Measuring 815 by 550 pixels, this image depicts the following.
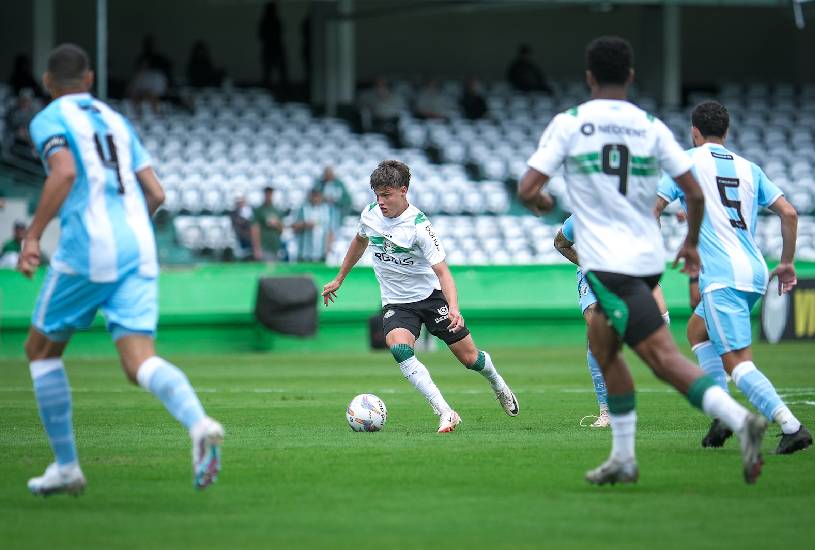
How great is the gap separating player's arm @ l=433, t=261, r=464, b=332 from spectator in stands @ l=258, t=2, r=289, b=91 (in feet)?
78.5

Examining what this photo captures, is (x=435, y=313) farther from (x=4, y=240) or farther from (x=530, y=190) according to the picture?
(x=4, y=240)

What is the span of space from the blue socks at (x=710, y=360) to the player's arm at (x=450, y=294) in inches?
68.1

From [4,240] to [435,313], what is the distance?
1526 cm

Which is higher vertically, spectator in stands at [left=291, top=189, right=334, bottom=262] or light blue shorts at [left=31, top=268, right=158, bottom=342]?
light blue shorts at [left=31, top=268, right=158, bottom=342]

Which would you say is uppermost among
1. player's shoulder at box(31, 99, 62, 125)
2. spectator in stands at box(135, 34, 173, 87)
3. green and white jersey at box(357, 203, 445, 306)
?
spectator in stands at box(135, 34, 173, 87)

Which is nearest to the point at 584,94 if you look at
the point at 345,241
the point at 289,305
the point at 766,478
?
the point at 345,241

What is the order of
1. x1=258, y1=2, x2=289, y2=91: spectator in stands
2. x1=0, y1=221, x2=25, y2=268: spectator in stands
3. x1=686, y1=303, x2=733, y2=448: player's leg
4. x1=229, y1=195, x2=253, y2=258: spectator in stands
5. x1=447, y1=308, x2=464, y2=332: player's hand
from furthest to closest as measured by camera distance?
x1=258, y1=2, x2=289, y2=91: spectator in stands → x1=229, y1=195, x2=253, y2=258: spectator in stands → x1=0, y1=221, x2=25, y2=268: spectator in stands → x1=447, y1=308, x2=464, y2=332: player's hand → x1=686, y1=303, x2=733, y2=448: player's leg

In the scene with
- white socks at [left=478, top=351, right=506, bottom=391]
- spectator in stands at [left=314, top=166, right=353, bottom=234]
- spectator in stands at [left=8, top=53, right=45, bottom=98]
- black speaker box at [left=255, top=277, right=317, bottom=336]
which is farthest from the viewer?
spectator in stands at [left=8, top=53, right=45, bottom=98]

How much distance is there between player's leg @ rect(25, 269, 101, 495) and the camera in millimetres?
7527

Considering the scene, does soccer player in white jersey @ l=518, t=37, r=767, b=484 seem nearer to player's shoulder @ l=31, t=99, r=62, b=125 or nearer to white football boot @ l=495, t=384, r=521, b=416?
player's shoulder @ l=31, t=99, r=62, b=125

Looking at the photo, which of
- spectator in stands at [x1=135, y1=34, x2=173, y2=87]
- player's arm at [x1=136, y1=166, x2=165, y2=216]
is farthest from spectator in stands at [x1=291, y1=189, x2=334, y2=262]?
player's arm at [x1=136, y1=166, x2=165, y2=216]

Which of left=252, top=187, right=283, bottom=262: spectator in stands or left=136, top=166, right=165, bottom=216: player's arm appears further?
left=252, top=187, right=283, bottom=262: spectator in stands

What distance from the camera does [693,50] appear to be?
42000 millimetres

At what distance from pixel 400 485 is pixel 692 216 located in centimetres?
212
